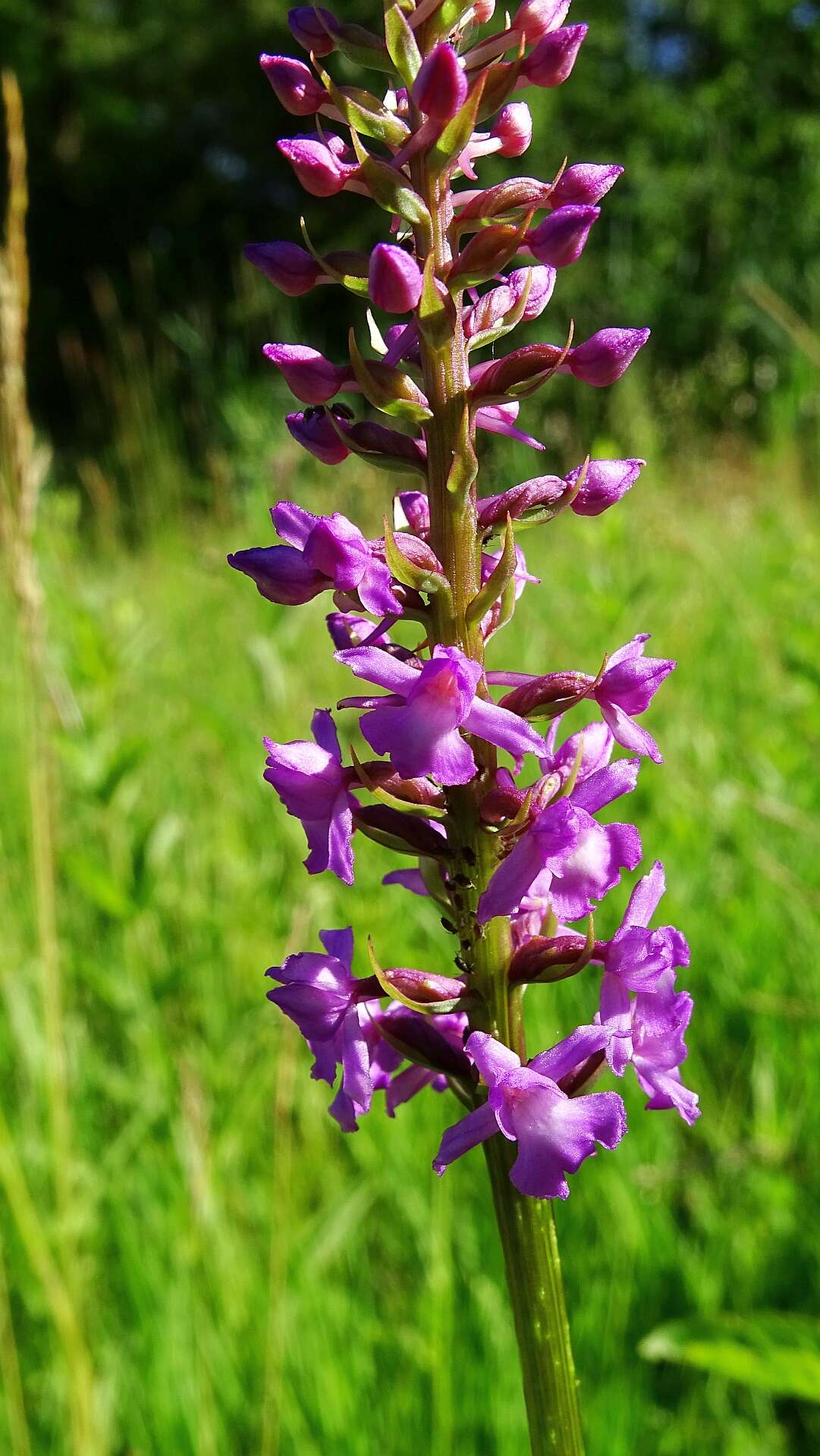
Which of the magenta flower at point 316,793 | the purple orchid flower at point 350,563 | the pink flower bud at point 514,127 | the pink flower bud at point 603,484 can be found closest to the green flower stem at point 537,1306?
the magenta flower at point 316,793

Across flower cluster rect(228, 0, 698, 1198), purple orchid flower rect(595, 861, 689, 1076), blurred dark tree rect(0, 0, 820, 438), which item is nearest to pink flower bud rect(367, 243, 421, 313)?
flower cluster rect(228, 0, 698, 1198)

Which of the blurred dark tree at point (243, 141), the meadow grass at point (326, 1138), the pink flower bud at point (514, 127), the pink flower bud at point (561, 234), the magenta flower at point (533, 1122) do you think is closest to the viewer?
the magenta flower at point (533, 1122)

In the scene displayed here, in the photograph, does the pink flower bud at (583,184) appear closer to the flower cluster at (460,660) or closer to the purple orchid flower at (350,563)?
the flower cluster at (460,660)

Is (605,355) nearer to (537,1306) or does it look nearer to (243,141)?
(537,1306)

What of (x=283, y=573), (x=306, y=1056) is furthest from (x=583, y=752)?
(x=306, y=1056)

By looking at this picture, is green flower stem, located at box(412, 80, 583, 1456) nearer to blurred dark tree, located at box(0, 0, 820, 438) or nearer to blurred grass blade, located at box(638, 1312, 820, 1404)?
blurred grass blade, located at box(638, 1312, 820, 1404)

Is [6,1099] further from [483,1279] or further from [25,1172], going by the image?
[483,1279]
